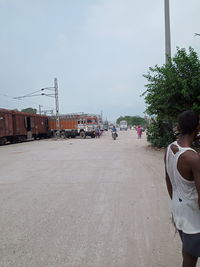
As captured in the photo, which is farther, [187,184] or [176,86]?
[176,86]

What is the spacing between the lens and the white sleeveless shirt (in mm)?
1893

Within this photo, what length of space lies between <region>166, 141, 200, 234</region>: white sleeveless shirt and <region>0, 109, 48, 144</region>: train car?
22.7 meters

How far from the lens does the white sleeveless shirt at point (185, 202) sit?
1.89m

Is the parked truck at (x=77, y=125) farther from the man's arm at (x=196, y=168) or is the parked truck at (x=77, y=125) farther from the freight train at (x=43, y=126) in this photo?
the man's arm at (x=196, y=168)

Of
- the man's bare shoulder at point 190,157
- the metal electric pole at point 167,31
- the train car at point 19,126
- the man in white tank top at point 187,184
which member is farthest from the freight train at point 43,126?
the man's bare shoulder at point 190,157

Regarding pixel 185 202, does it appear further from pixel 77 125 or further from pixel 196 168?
pixel 77 125

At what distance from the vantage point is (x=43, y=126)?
33344 mm

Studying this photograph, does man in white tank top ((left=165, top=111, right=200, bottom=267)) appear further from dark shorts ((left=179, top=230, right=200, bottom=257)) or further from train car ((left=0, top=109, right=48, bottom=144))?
train car ((left=0, top=109, right=48, bottom=144))

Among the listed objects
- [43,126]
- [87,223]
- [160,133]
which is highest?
[43,126]

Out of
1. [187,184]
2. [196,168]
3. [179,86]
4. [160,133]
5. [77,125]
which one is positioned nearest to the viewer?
[196,168]

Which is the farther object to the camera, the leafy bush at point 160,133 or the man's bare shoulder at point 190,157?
the leafy bush at point 160,133

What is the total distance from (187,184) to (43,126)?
107 feet

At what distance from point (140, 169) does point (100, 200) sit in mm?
3783

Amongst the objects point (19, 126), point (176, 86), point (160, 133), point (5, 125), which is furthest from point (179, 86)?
point (19, 126)
